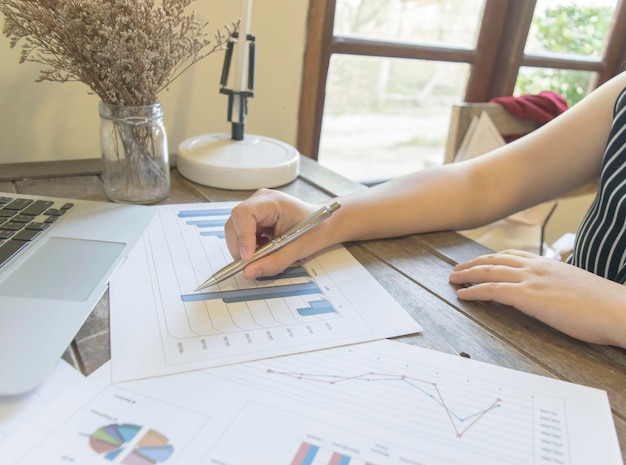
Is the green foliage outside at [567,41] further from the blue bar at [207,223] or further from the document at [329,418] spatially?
the document at [329,418]

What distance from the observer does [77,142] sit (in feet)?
3.04

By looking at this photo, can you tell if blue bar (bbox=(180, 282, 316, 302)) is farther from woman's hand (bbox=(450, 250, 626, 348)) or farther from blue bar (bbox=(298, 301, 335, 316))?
woman's hand (bbox=(450, 250, 626, 348))

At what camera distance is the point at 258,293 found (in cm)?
56

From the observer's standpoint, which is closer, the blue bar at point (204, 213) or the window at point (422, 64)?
the blue bar at point (204, 213)

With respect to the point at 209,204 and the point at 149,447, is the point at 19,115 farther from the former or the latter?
the point at 149,447

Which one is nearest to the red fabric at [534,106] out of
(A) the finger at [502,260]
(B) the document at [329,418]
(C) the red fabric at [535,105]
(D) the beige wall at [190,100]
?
(C) the red fabric at [535,105]

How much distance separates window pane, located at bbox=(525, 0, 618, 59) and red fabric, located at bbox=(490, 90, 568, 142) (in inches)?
7.5

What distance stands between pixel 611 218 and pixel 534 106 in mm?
811

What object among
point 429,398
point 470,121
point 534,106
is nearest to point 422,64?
point 470,121

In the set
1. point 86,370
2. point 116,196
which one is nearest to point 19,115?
point 116,196

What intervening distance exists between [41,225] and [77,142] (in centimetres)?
36

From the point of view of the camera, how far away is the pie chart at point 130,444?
33 centimetres

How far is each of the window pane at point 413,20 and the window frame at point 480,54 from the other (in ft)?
0.11

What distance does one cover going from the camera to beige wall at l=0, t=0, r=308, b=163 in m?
0.85
